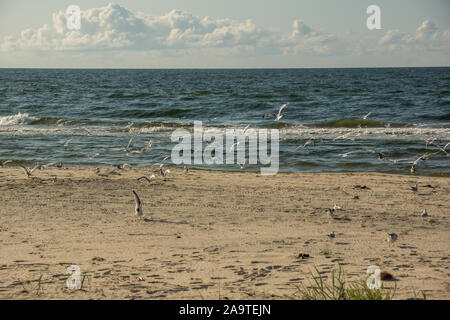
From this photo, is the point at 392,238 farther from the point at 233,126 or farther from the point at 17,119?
the point at 17,119

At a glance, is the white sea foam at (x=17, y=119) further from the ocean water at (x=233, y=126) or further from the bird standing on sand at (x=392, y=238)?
the bird standing on sand at (x=392, y=238)

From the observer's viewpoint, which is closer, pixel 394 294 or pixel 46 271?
pixel 394 294

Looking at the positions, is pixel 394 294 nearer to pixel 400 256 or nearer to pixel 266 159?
pixel 400 256

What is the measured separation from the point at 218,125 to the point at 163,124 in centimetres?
274

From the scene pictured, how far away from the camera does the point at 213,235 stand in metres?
6.55

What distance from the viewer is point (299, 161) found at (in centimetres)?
1323

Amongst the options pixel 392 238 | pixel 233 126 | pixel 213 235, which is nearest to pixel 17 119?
pixel 233 126

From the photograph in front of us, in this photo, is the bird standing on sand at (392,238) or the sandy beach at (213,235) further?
the bird standing on sand at (392,238)

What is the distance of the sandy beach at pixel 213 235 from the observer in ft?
15.8

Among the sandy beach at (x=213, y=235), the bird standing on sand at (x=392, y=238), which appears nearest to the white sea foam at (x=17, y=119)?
the sandy beach at (x=213, y=235)

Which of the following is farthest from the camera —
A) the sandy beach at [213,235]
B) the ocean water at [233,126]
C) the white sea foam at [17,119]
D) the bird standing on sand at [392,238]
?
the white sea foam at [17,119]

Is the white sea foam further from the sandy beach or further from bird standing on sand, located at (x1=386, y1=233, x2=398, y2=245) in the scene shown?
bird standing on sand, located at (x1=386, y1=233, x2=398, y2=245)

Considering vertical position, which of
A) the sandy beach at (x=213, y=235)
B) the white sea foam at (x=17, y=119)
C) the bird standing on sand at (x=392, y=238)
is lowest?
the sandy beach at (x=213, y=235)
